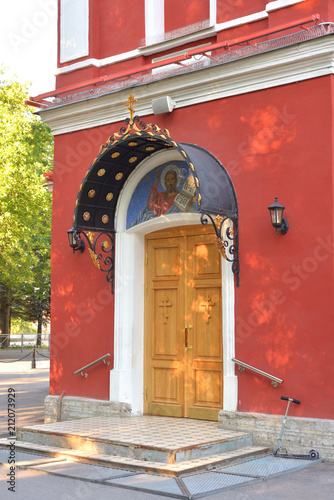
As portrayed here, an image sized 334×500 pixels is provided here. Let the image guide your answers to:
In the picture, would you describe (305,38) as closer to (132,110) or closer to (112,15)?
(132,110)

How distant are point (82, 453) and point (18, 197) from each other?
65.4 feet

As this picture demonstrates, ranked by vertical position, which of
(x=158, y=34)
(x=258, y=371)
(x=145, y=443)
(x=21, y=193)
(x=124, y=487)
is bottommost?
(x=124, y=487)

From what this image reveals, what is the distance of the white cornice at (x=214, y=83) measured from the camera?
8273mm

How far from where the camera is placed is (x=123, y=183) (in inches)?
408

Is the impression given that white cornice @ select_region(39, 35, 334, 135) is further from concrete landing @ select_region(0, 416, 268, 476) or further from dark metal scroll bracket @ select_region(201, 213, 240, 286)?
concrete landing @ select_region(0, 416, 268, 476)

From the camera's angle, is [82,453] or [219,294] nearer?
[82,453]

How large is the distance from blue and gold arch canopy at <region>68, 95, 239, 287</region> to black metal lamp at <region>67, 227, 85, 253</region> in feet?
0.05

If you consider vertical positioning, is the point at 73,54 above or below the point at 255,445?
above

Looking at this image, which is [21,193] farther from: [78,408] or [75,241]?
[78,408]

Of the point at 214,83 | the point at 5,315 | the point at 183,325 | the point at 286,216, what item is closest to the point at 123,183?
the point at 214,83

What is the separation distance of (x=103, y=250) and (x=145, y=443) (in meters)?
3.65

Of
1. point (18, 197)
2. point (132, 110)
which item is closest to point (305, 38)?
point (132, 110)

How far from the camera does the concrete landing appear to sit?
732 centimetres

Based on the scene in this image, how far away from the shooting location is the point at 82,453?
314 inches
